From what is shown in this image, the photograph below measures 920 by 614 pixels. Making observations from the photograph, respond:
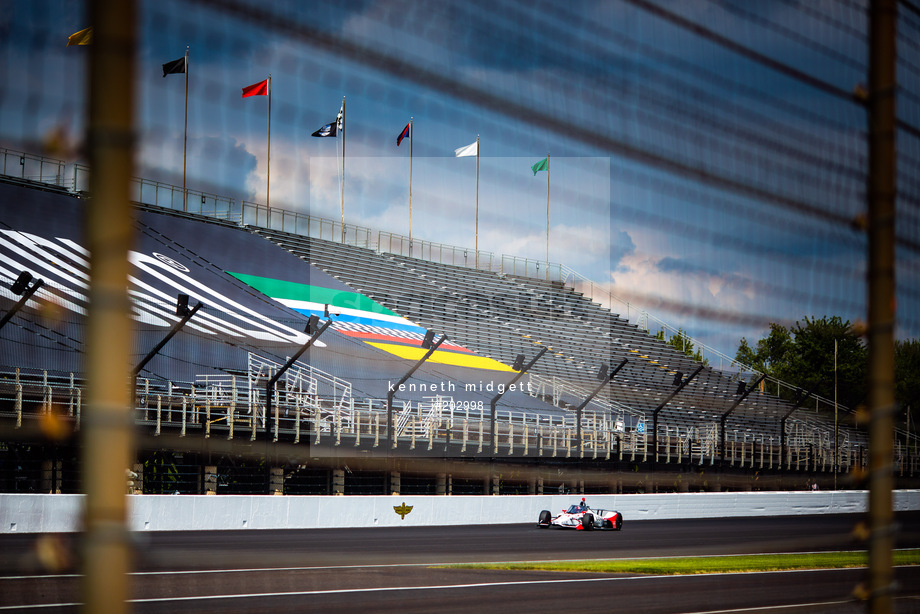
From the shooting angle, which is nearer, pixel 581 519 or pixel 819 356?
pixel 581 519

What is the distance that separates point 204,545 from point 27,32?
46.0ft

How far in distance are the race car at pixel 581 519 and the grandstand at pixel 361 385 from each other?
1.29 metres

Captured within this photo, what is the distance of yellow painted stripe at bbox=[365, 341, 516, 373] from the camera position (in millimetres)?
34250

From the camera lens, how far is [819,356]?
36594 mm

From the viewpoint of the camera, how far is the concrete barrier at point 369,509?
58.1ft

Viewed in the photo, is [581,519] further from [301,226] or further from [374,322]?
[301,226]

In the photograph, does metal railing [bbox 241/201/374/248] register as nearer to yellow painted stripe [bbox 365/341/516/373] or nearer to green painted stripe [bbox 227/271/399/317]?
green painted stripe [bbox 227/271/399/317]

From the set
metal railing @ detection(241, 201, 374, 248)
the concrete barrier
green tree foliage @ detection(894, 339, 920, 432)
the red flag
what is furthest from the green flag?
metal railing @ detection(241, 201, 374, 248)

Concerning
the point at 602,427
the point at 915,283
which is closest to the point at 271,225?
the point at 602,427

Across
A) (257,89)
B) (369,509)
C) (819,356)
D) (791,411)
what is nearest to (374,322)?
(369,509)

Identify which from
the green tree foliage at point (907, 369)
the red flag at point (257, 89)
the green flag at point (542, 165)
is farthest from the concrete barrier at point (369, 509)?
the red flag at point (257, 89)

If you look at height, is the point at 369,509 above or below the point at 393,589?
below

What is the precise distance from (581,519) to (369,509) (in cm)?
493

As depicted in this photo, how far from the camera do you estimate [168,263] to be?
1210 inches
